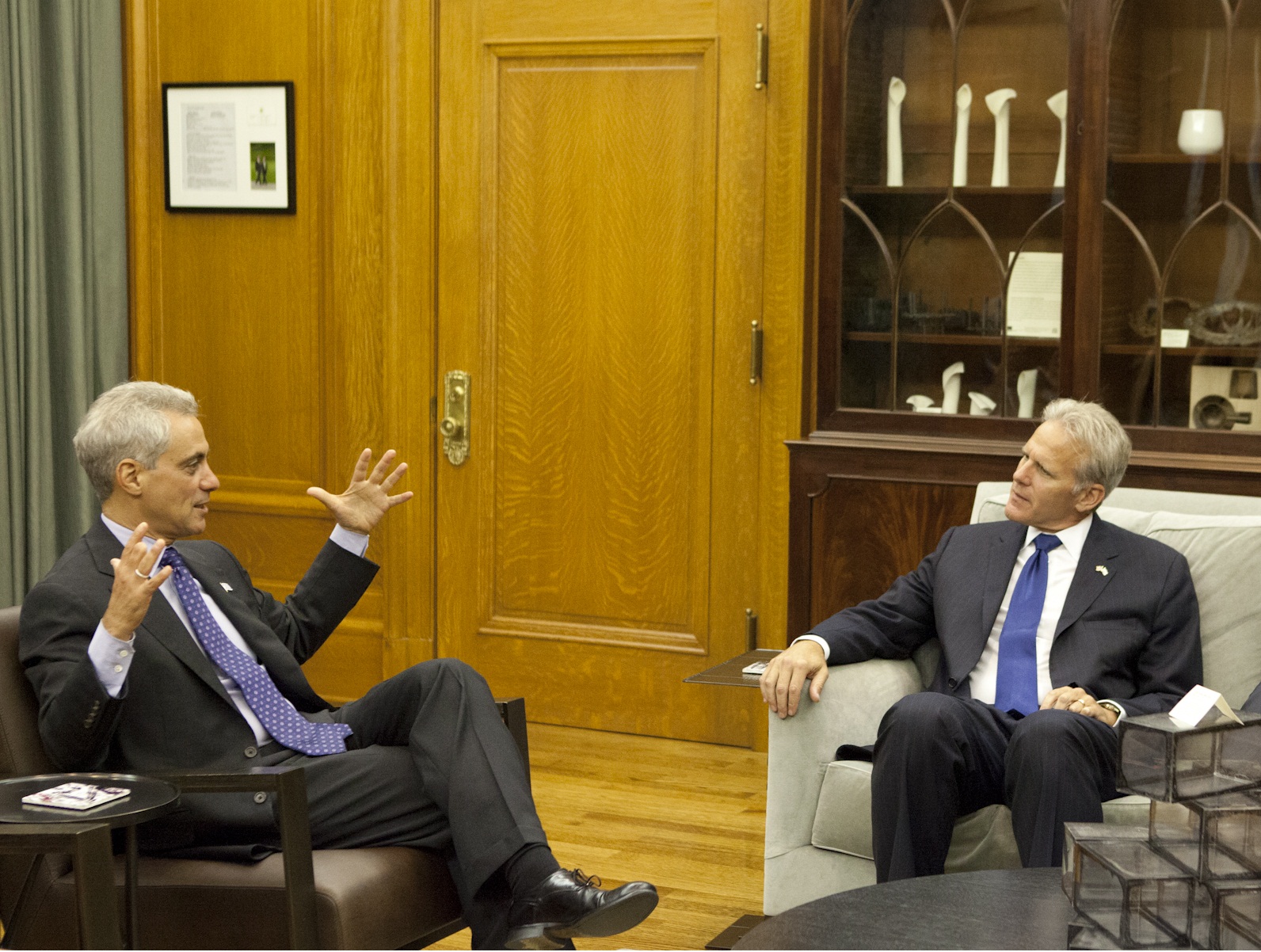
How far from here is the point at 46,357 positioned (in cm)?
443

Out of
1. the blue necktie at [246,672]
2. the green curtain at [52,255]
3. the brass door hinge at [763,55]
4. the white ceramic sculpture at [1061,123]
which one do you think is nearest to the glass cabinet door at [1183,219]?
the white ceramic sculpture at [1061,123]

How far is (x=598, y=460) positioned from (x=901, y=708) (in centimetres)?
192

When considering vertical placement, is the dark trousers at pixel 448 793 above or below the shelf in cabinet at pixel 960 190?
below

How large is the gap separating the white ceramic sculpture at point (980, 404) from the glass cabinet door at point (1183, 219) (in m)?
0.27

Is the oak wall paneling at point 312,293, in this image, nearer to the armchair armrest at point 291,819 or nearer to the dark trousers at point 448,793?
the dark trousers at point 448,793

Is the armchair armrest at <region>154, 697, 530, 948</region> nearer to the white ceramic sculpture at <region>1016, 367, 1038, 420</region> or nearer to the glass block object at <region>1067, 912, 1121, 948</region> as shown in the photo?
the glass block object at <region>1067, 912, 1121, 948</region>

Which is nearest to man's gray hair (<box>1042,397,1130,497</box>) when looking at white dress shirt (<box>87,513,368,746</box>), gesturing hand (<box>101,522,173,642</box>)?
white dress shirt (<box>87,513,368,746</box>)

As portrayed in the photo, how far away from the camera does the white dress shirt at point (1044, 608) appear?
282cm

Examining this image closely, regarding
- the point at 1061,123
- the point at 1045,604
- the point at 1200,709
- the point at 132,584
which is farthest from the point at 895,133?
the point at 132,584

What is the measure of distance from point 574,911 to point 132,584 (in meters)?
0.80

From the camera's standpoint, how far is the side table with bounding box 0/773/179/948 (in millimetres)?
1905

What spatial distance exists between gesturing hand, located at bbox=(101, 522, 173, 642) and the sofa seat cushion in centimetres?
121

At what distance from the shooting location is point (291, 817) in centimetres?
212

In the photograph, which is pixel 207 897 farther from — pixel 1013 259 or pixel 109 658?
pixel 1013 259
